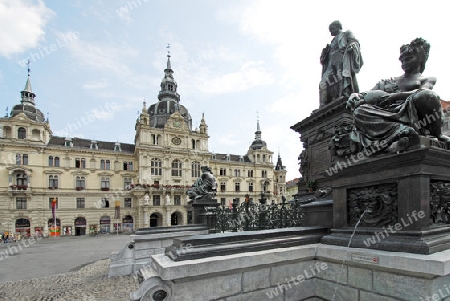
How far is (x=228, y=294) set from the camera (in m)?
2.89

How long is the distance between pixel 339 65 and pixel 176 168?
134ft

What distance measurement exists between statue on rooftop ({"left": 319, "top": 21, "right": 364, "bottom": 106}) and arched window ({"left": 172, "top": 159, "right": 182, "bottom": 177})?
40.1 metres

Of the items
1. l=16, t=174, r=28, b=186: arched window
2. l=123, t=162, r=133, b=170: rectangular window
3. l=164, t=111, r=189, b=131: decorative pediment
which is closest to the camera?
l=16, t=174, r=28, b=186: arched window

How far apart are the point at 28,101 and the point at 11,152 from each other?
33.7 feet

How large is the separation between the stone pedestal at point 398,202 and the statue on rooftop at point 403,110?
9.9 inches

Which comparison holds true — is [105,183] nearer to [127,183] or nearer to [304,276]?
[127,183]

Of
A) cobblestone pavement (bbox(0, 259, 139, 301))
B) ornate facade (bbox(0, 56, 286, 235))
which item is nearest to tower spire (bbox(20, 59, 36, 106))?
ornate facade (bbox(0, 56, 286, 235))

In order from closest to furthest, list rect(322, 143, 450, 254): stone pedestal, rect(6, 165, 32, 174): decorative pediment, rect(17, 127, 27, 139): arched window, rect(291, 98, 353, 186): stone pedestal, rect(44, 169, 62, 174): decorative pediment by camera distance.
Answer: rect(322, 143, 450, 254): stone pedestal
rect(291, 98, 353, 186): stone pedestal
rect(6, 165, 32, 174): decorative pediment
rect(17, 127, 27, 139): arched window
rect(44, 169, 62, 174): decorative pediment

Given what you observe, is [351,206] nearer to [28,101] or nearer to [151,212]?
[151,212]

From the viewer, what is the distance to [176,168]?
46188 millimetres

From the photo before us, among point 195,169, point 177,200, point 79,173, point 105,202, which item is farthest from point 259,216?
point 79,173

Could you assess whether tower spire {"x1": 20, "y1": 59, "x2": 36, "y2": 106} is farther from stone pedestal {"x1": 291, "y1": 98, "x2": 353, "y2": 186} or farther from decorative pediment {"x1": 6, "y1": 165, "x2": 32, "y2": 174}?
stone pedestal {"x1": 291, "y1": 98, "x2": 353, "y2": 186}

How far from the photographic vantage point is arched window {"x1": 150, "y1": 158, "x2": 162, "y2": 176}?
43.8 metres

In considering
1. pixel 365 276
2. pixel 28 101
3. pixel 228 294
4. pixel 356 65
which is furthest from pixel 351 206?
pixel 28 101
